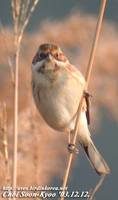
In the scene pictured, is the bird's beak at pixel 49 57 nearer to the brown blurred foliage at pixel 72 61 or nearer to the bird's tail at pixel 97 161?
the bird's tail at pixel 97 161

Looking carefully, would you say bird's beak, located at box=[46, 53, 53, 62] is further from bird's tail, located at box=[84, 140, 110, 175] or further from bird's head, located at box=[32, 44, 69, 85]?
bird's tail, located at box=[84, 140, 110, 175]

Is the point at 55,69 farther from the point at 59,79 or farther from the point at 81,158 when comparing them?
the point at 81,158

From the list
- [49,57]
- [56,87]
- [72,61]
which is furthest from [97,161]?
[72,61]

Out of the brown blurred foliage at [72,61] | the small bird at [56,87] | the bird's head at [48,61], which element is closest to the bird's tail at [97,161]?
the small bird at [56,87]

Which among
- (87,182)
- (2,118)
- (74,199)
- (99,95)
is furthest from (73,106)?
(99,95)

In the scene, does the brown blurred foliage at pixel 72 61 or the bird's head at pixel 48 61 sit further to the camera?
the brown blurred foliage at pixel 72 61

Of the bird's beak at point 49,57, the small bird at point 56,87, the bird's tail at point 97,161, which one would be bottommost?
the bird's tail at point 97,161

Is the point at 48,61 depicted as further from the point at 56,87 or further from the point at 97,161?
the point at 97,161
